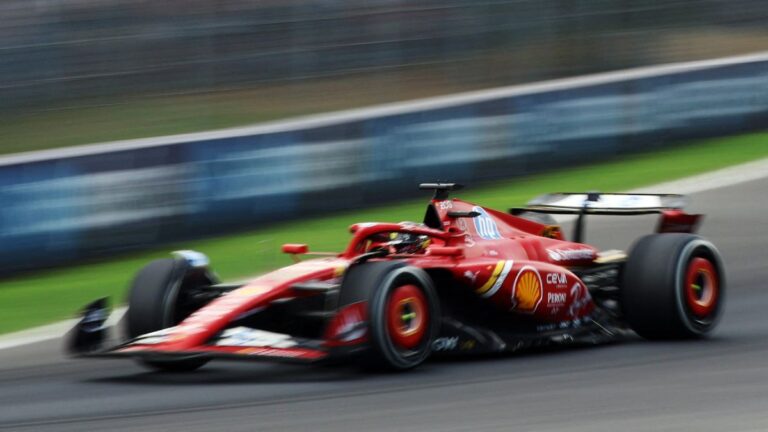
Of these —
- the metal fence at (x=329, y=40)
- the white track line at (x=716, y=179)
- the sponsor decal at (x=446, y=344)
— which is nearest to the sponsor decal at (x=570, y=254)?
the sponsor decal at (x=446, y=344)

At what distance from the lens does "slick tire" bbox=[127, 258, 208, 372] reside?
25.6 ft

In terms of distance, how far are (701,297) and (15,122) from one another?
8.63 m

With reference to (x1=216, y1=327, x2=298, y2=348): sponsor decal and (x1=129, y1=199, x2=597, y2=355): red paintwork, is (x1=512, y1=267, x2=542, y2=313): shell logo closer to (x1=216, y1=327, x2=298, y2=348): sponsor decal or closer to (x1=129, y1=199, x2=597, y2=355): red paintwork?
(x1=129, y1=199, x2=597, y2=355): red paintwork

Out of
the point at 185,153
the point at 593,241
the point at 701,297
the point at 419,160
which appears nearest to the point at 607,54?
the point at 419,160

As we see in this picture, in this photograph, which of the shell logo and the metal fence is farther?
the metal fence

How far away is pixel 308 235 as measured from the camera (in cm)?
1340

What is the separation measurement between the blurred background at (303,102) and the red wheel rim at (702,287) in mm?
6019

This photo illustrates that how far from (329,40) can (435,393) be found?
1038cm

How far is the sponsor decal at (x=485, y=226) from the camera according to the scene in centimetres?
823

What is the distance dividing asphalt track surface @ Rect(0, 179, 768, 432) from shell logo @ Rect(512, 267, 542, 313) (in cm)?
32

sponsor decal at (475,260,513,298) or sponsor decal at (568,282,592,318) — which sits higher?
sponsor decal at (475,260,513,298)

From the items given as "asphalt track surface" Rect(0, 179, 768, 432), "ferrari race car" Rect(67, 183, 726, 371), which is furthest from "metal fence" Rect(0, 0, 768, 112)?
"ferrari race car" Rect(67, 183, 726, 371)

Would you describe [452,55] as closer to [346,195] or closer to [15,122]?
[346,195]

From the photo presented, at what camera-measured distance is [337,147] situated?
562 inches
